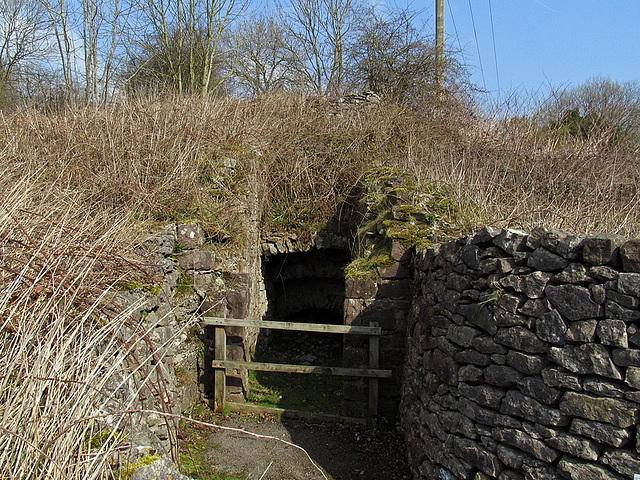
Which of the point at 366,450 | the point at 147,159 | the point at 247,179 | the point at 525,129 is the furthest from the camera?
the point at 525,129

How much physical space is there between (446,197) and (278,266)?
4.15 meters

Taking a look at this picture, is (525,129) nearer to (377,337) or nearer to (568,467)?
(377,337)

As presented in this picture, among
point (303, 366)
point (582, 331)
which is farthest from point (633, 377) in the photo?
point (303, 366)

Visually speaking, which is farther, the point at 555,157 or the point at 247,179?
the point at 555,157

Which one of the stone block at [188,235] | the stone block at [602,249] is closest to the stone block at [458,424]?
the stone block at [602,249]

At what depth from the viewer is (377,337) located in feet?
19.2

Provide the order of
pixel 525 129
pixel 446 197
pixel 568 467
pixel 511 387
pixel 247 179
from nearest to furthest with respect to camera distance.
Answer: pixel 568 467 → pixel 511 387 → pixel 446 197 → pixel 247 179 → pixel 525 129

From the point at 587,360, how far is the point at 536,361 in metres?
0.36

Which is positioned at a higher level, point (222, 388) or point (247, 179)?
point (247, 179)

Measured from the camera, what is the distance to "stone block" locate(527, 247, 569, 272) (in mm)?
3078

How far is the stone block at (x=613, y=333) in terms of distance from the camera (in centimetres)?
271

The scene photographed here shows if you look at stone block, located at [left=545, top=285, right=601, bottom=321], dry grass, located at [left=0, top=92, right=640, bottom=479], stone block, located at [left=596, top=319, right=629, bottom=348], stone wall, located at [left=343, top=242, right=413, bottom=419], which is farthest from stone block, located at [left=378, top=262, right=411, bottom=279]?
stone block, located at [left=596, top=319, right=629, bottom=348]

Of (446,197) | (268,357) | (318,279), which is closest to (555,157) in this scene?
(446,197)

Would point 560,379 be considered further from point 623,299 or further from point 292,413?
point 292,413
